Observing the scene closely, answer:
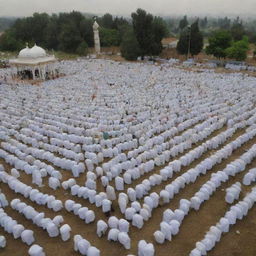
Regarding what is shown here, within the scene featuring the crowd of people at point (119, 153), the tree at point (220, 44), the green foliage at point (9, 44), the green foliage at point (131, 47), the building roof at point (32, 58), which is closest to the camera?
the crowd of people at point (119, 153)

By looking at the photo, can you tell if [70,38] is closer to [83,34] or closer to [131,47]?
[83,34]

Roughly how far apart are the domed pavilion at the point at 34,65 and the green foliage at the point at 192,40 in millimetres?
19193

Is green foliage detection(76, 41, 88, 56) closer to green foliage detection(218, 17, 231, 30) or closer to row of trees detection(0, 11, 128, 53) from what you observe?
row of trees detection(0, 11, 128, 53)

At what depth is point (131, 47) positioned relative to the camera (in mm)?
39812

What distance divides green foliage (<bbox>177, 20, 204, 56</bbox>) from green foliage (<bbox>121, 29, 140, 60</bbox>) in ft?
22.0

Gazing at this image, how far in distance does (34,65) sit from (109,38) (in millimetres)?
23364

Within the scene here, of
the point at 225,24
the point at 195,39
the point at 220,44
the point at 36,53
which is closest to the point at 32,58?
the point at 36,53

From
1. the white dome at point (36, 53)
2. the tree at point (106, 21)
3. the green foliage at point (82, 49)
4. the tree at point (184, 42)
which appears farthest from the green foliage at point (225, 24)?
the white dome at point (36, 53)

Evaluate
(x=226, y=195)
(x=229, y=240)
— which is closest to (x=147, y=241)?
(x=229, y=240)

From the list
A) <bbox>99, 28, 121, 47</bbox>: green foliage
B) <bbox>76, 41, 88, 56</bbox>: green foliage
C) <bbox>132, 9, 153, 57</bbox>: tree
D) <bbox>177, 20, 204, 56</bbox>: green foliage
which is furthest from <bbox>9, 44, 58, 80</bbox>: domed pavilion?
<bbox>99, 28, 121, 47</bbox>: green foliage

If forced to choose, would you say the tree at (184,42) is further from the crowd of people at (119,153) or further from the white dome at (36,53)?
the white dome at (36,53)

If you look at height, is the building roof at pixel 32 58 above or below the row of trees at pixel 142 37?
below

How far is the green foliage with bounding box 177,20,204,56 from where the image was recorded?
38838mm

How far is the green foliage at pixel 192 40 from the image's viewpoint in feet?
127
